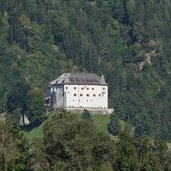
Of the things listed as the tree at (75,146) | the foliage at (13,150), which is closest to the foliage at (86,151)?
the tree at (75,146)

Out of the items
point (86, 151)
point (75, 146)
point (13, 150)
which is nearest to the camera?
point (13, 150)

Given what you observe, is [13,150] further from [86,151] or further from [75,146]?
[86,151]

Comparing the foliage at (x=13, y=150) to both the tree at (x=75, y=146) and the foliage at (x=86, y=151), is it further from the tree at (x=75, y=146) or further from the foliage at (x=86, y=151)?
the tree at (x=75, y=146)

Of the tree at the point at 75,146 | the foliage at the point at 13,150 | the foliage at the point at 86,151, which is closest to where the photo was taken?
the foliage at the point at 13,150

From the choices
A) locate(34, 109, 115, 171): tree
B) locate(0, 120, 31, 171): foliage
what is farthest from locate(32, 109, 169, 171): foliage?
locate(0, 120, 31, 171): foliage

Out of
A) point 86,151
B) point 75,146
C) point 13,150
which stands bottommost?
point 86,151

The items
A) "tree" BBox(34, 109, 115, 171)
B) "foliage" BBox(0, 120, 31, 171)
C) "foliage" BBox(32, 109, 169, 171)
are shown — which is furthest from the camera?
"foliage" BBox(32, 109, 169, 171)

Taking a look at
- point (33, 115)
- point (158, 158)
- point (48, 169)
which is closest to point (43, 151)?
point (48, 169)

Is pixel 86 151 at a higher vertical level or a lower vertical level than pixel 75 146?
lower

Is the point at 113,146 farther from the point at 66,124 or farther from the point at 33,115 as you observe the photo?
the point at 33,115

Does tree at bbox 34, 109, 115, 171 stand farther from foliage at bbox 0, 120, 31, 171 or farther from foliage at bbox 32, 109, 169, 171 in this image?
foliage at bbox 0, 120, 31, 171

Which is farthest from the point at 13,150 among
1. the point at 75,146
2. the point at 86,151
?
the point at 86,151

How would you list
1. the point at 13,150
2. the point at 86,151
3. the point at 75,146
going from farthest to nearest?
the point at 86,151 < the point at 75,146 < the point at 13,150

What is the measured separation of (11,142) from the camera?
99.1m
